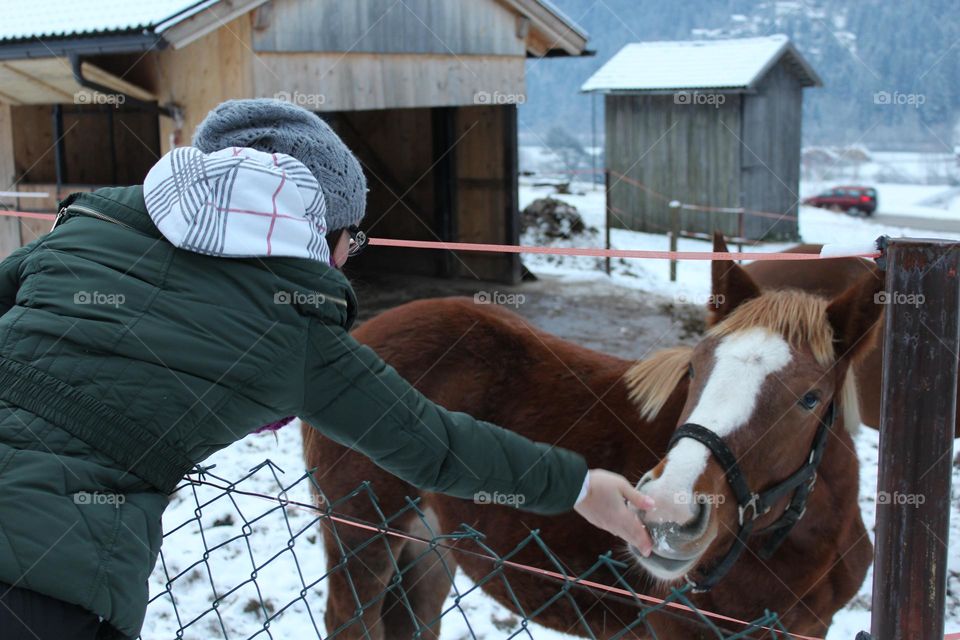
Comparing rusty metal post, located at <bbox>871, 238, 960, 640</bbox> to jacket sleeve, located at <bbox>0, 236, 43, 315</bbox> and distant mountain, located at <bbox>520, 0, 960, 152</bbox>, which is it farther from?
distant mountain, located at <bbox>520, 0, 960, 152</bbox>

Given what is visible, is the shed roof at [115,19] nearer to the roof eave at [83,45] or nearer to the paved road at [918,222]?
the roof eave at [83,45]

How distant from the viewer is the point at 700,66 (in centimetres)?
2045

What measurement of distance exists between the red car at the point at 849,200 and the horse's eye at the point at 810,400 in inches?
976

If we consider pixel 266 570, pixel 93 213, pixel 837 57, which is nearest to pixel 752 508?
pixel 93 213

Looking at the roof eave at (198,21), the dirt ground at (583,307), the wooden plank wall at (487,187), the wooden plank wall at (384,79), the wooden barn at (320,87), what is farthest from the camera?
the wooden plank wall at (487,187)

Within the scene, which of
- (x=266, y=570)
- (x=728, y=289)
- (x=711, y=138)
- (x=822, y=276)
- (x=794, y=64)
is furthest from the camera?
(x=794, y=64)

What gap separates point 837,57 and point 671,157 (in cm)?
6259

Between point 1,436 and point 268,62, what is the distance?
726 centimetres

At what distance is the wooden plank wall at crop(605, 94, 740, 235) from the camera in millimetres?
18750

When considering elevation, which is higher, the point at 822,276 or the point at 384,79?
the point at 384,79

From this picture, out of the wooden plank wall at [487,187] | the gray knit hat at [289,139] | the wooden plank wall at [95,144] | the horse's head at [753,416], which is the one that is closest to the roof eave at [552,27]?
the wooden plank wall at [487,187]

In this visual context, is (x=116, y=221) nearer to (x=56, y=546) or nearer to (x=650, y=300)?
(x=56, y=546)

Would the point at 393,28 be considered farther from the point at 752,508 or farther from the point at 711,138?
the point at 711,138

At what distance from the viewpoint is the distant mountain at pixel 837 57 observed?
5428 centimetres
